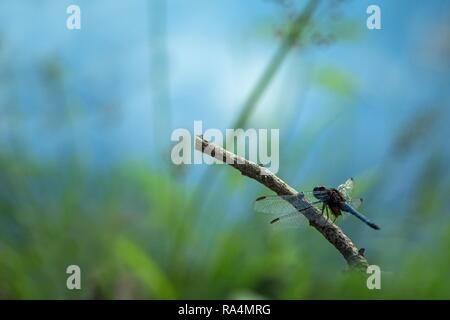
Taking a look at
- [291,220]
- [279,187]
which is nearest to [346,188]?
[291,220]

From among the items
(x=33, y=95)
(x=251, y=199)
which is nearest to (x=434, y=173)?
(x=251, y=199)

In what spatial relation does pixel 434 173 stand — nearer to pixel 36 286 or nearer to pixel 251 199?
pixel 251 199

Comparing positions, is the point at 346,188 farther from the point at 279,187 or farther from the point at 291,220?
the point at 279,187

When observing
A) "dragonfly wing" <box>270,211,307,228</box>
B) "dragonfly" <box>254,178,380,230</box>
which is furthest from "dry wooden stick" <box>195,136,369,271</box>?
"dragonfly wing" <box>270,211,307,228</box>

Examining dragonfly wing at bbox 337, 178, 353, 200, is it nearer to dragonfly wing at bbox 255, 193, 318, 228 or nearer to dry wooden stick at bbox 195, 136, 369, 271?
dragonfly wing at bbox 255, 193, 318, 228

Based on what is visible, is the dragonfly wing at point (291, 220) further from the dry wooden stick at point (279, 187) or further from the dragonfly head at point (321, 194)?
the dry wooden stick at point (279, 187)

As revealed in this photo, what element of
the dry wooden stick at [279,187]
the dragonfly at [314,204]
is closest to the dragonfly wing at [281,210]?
the dragonfly at [314,204]
